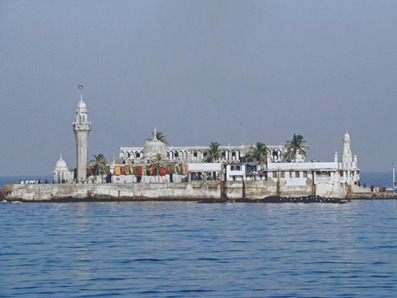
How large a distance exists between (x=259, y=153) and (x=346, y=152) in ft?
42.3

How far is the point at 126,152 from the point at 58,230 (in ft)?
252

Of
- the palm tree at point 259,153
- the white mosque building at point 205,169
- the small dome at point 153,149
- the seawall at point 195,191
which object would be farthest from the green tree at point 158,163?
the palm tree at point 259,153

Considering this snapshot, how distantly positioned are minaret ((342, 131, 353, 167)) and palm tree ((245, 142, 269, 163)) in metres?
11.5

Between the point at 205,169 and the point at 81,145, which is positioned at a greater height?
the point at 81,145

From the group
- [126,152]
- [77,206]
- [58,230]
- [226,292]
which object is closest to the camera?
[226,292]

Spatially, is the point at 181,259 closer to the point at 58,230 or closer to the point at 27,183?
the point at 58,230

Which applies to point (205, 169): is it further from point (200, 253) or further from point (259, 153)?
point (200, 253)

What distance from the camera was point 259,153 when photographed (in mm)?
153875

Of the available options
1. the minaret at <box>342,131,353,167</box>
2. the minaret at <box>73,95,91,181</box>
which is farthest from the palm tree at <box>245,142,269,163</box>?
the minaret at <box>73,95,91,181</box>

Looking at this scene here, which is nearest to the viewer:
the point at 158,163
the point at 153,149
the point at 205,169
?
the point at 158,163

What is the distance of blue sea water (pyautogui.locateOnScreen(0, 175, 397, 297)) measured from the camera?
5534 cm

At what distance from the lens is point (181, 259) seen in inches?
2689

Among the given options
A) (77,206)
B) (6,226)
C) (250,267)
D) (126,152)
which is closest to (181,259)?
(250,267)

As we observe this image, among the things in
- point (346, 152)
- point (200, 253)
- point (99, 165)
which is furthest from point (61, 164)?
point (200, 253)
